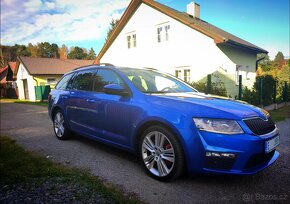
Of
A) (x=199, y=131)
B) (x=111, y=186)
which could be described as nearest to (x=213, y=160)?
(x=199, y=131)

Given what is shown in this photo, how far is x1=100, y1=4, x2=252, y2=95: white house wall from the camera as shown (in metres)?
14.9

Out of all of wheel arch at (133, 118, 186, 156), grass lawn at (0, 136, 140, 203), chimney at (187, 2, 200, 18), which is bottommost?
grass lawn at (0, 136, 140, 203)

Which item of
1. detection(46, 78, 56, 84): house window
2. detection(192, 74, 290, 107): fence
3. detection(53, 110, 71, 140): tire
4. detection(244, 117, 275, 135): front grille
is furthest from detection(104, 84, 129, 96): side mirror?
detection(46, 78, 56, 84): house window

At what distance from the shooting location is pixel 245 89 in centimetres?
1264

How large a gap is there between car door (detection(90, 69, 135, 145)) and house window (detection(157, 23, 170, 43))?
13.2 meters

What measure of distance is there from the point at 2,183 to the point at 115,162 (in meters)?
1.76

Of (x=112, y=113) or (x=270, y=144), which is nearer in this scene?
(x=270, y=144)

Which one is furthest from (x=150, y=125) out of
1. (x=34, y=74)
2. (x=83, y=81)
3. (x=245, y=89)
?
(x=34, y=74)

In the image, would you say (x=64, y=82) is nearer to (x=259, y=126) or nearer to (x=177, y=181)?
(x=177, y=181)

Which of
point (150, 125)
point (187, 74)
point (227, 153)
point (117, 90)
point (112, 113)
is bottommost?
point (227, 153)

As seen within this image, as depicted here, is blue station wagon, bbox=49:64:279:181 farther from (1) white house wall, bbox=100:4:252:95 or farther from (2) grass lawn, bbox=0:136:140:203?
(1) white house wall, bbox=100:4:252:95

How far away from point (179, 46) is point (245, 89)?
5.59 m

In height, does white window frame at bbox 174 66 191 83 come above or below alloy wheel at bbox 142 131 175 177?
above

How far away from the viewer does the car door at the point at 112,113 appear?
13.1 ft
